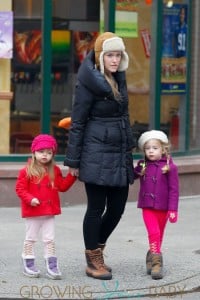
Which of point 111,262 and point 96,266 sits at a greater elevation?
point 96,266

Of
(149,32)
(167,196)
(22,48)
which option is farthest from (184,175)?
(167,196)

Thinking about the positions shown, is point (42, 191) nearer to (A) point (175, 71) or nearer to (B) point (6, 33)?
(B) point (6, 33)

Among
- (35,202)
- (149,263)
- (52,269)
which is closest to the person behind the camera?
(35,202)

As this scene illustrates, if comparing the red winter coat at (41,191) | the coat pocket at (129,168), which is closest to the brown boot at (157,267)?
the coat pocket at (129,168)

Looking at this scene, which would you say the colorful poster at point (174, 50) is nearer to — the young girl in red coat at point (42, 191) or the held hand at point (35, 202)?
the young girl in red coat at point (42, 191)

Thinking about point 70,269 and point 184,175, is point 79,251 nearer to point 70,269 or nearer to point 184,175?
point 70,269

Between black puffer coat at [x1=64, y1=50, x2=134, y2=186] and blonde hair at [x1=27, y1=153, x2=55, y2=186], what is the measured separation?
0.17m

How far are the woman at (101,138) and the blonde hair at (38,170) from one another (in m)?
0.15

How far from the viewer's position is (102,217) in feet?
23.1

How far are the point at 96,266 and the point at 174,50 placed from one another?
4.81 m

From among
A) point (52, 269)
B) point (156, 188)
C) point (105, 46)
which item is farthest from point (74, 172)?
point (105, 46)

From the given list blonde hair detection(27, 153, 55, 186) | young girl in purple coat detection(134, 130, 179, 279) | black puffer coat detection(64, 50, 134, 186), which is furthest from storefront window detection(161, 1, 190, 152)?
blonde hair detection(27, 153, 55, 186)

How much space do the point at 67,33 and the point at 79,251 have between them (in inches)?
134

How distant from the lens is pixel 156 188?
703 centimetres
